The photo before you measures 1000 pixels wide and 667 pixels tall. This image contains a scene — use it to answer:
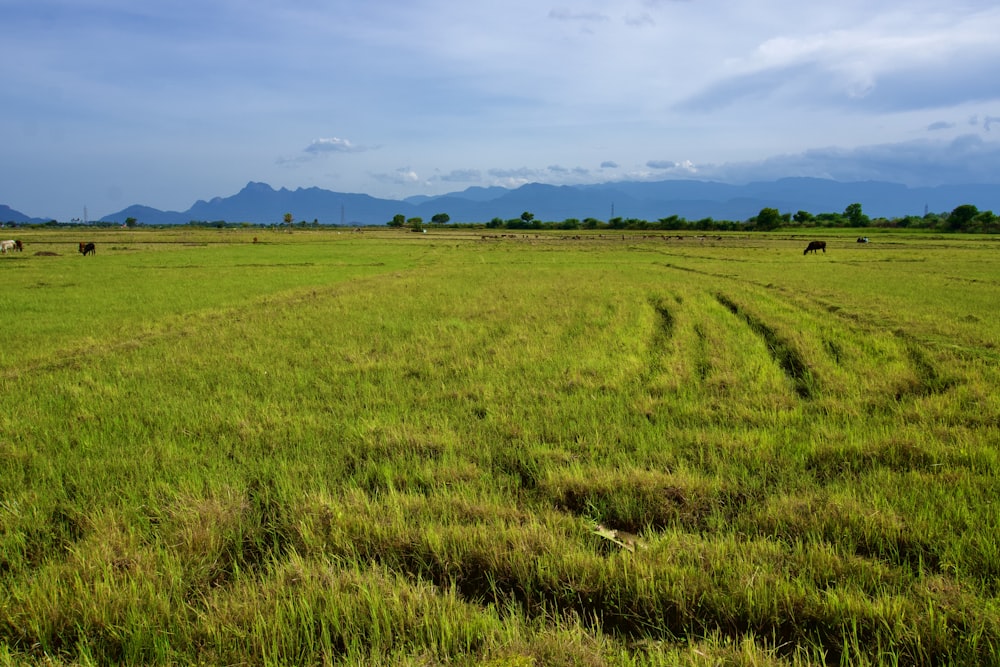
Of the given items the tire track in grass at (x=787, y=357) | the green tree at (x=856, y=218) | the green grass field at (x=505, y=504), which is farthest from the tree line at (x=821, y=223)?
the green grass field at (x=505, y=504)

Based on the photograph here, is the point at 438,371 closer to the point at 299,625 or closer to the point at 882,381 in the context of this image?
the point at 299,625

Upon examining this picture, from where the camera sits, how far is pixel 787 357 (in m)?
8.25

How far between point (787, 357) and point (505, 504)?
668cm

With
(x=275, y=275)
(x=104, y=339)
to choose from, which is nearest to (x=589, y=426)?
(x=104, y=339)

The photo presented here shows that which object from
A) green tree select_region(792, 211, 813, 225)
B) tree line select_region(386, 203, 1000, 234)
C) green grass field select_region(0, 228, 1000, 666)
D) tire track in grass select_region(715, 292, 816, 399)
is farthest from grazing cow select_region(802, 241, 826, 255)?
green tree select_region(792, 211, 813, 225)

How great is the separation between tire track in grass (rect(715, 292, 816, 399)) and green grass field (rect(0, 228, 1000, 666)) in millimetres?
148

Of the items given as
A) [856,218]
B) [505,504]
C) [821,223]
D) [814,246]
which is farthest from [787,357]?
[821,223]

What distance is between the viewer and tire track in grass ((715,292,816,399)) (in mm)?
6574

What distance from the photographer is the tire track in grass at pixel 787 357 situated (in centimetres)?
657

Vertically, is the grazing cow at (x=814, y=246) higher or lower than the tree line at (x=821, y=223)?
lower

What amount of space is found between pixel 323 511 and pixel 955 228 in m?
111

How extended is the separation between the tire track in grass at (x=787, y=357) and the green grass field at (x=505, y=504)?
0.49ft

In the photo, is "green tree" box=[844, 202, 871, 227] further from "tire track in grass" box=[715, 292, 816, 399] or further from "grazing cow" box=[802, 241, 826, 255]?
"tire track in grass" box=[715, 292, 816, 399]

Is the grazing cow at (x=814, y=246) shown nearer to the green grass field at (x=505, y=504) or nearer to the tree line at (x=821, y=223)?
the green grass field at (x=505, y=504)
